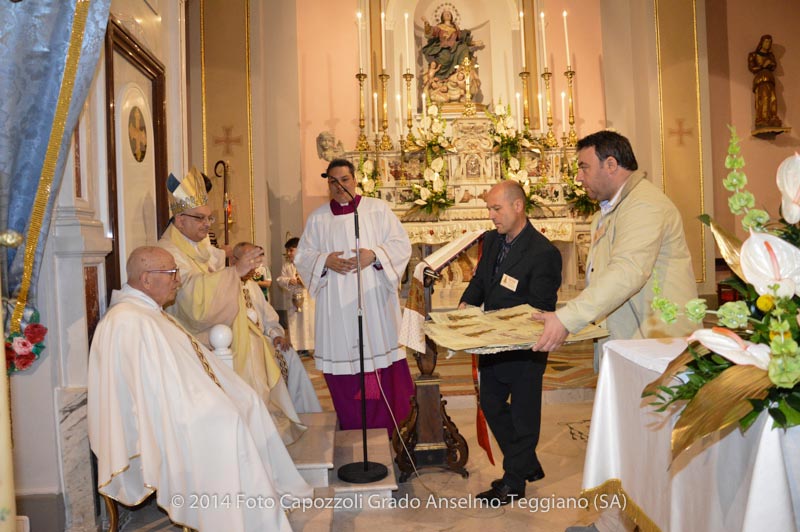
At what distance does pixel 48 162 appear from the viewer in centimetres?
240

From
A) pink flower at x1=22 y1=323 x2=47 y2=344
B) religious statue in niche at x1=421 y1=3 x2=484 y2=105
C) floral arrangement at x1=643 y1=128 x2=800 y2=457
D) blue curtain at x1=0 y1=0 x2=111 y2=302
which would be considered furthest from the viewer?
religious statue in niche at x1=421 y1=3 x2=484 y2=105

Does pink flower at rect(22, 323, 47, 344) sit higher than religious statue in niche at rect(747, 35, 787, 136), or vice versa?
religious statue in niche at rect(747, 35, 787, 136)

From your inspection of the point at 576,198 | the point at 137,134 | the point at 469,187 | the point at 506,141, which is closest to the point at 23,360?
the point at 137,134

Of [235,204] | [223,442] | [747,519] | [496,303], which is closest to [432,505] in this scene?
[496,303]

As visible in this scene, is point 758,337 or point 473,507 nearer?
point 758,337

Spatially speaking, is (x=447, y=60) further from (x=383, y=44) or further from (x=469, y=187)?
(x=469, y=187)

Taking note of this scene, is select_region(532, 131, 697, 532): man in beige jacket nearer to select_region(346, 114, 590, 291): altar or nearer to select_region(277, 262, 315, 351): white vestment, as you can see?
select_region(277, 262, 315, 351): white vestment

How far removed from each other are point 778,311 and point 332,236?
4.17m

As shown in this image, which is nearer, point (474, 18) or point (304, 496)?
point (304, 496)

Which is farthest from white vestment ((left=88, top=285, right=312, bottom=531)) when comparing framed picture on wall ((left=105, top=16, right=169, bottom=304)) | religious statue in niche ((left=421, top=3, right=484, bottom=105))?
religious statue in niche ((left=421, top=3, right=484, bottom=105))

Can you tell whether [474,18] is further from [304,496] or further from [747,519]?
[747,519]

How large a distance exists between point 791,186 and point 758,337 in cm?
32

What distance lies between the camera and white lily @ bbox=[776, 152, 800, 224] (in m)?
1.35

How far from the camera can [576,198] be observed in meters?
9.60
